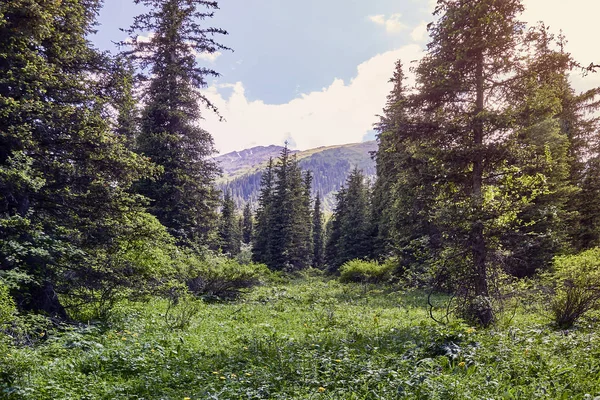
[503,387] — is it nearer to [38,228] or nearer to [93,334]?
[93,334]

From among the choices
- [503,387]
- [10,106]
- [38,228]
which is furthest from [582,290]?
[10,106]

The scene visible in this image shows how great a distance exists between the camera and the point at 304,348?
22.0 ft

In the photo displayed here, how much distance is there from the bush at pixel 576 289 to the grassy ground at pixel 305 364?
617mm

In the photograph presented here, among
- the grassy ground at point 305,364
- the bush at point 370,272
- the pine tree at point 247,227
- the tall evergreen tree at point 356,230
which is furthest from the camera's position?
the pine tree at point 247,227

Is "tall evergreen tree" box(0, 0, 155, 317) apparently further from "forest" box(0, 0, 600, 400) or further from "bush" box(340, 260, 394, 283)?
"bush" box(340, 260, 394, 283)

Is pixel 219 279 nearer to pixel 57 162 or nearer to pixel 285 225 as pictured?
pixel 57 162

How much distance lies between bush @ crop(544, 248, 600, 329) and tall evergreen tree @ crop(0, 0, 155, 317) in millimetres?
11167

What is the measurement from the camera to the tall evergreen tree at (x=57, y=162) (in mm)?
7316

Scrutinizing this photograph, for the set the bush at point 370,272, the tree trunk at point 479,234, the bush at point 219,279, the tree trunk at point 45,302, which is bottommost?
the bush at point 370,272

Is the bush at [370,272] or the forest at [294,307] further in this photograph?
the bush at [370,272]

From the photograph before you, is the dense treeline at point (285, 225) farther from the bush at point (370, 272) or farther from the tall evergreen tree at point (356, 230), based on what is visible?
the bush at point (370, 272)

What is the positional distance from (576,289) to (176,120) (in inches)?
689

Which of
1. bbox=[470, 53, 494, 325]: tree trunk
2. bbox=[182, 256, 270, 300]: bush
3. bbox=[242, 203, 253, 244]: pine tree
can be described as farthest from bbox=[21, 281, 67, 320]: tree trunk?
bbox=[242, 203, 253, 244]: pine tree

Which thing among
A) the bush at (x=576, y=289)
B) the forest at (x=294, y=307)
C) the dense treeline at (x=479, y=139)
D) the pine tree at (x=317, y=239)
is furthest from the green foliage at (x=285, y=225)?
the bush at (x=576, y=289)
